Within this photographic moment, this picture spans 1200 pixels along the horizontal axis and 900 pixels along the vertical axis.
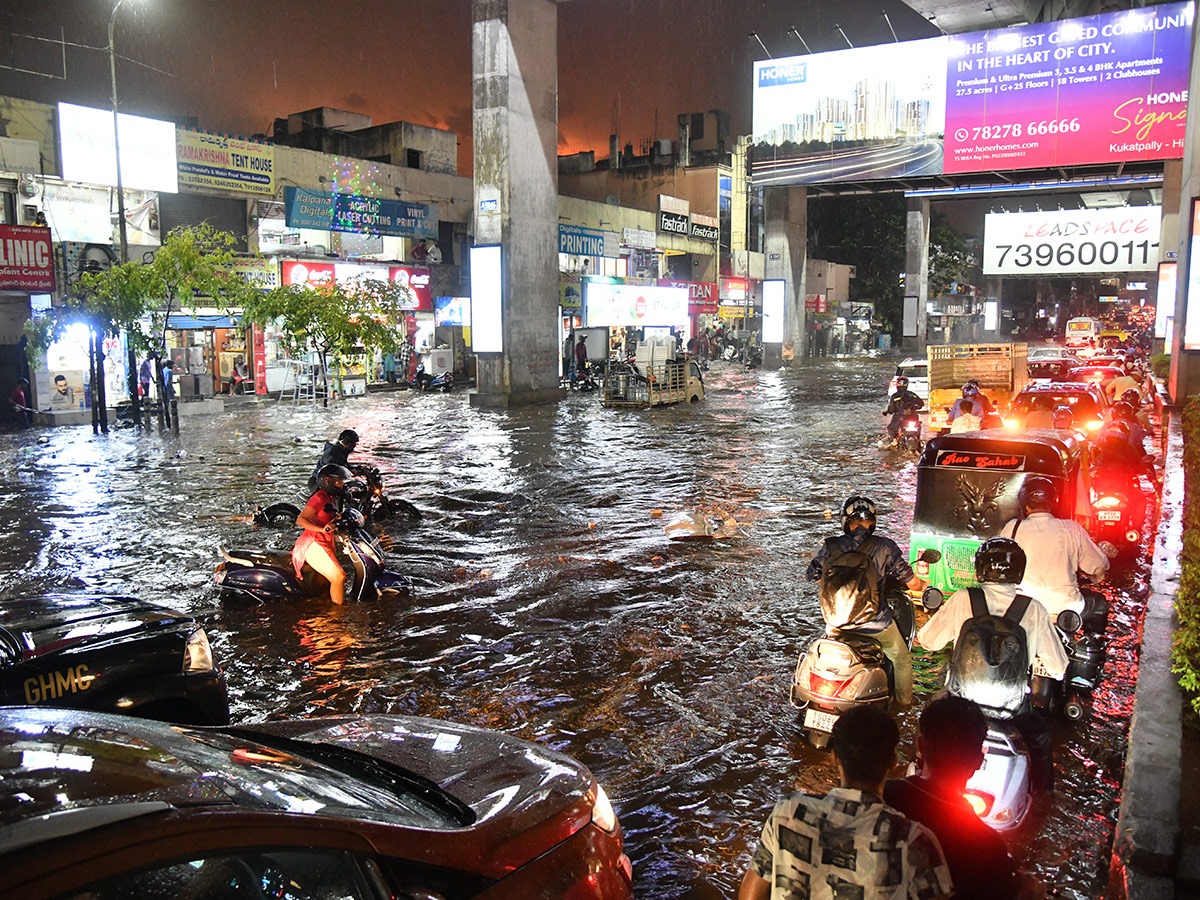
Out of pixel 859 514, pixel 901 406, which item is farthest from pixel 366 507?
pixel 901 406

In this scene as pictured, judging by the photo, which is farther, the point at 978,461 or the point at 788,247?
the point at 788,247

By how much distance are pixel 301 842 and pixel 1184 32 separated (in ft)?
112

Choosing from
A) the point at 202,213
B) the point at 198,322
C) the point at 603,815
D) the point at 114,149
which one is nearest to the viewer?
the point at 603,815

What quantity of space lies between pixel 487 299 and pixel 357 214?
876cm

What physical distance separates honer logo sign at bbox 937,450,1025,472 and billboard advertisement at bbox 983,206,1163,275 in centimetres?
3103

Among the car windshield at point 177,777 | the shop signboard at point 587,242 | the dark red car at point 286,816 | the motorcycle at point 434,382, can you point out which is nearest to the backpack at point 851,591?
the dark red car at point 286,816

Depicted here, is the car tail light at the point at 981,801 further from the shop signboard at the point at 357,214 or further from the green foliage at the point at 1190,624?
the shop signboard at the point at 357,214

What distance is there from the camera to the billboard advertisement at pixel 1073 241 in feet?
113

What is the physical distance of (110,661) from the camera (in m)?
4.64

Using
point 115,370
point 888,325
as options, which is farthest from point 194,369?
point 888,325

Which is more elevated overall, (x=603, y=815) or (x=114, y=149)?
(x=114, y=149)

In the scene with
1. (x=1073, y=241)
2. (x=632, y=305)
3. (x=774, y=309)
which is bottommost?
(x=774, y=309)

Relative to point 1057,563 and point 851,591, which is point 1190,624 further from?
point 851,591

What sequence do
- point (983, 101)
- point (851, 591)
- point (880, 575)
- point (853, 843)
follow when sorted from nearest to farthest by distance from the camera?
point (853, 843) < point (851, 591) < point (880, 575) < point (983, 101)
